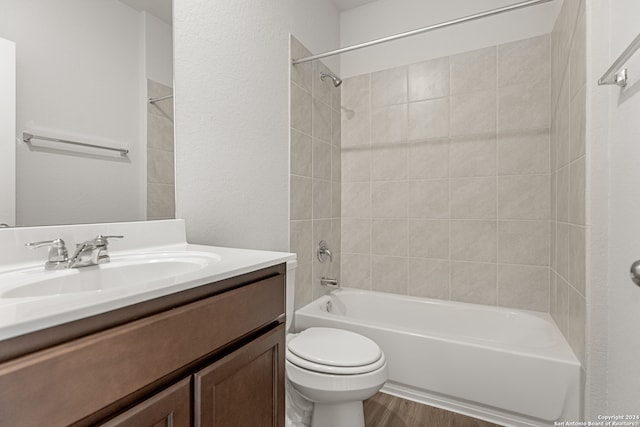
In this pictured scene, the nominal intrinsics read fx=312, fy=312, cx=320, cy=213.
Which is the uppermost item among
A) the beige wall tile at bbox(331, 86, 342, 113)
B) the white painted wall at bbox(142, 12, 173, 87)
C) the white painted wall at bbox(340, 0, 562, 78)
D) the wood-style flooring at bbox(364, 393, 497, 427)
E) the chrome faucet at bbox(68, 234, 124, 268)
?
the white painted wall at bbox(340, 0, 562, 78)

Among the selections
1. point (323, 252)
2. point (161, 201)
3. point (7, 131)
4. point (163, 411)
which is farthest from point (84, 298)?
point (323, 252)

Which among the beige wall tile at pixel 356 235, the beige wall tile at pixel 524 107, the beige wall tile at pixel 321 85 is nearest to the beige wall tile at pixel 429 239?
the beige wall tile at pixel 356 235

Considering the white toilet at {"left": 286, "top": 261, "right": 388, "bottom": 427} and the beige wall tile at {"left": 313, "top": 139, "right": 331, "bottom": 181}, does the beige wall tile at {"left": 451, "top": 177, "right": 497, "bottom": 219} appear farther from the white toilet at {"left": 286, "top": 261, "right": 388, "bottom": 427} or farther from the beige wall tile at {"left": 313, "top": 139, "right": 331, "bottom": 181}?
the white toilet at {"left": 286, "top": 261, "right": 388, "bottom": 427}

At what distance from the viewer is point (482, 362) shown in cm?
141

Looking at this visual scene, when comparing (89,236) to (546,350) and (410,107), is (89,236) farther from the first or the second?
(410,107)

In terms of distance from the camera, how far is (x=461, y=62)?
207cm

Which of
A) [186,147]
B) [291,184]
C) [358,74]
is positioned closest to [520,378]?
[291,184]

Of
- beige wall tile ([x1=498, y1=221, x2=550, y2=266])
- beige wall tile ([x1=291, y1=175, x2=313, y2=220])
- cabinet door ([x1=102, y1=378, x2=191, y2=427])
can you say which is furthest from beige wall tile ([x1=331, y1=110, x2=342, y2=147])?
cabinet door ([x1=102, y1=378, x2=191, y2=427])

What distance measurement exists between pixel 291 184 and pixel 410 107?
1.07 metres

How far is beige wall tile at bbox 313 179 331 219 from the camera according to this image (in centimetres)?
209

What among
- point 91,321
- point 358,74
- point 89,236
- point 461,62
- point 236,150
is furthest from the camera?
point 358,74

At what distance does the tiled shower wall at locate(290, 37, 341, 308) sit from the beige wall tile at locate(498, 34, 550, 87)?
1.11m

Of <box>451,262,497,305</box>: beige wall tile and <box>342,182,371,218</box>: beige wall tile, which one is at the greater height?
<box>342,182,371,218</box>: beige wall tile

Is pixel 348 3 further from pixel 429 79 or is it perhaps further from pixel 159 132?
pixel 159 132
